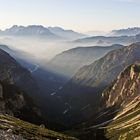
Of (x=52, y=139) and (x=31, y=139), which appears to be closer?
(x=31, y=139)

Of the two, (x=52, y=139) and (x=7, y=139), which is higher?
(x=7, y=139)

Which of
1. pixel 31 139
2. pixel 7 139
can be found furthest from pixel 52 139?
pixel 7 139

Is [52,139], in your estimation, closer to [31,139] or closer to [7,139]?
[31,139]

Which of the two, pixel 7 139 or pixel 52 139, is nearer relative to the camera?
pixel 7 139

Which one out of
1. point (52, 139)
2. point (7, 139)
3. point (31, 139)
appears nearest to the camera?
point (7, 139)

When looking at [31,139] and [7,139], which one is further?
[31,139]

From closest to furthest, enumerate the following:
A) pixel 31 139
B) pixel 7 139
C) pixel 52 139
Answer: pixel 7 139 → pixel 31 139 → pixel 52 139

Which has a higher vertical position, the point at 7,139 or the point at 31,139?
the point at 7,139
